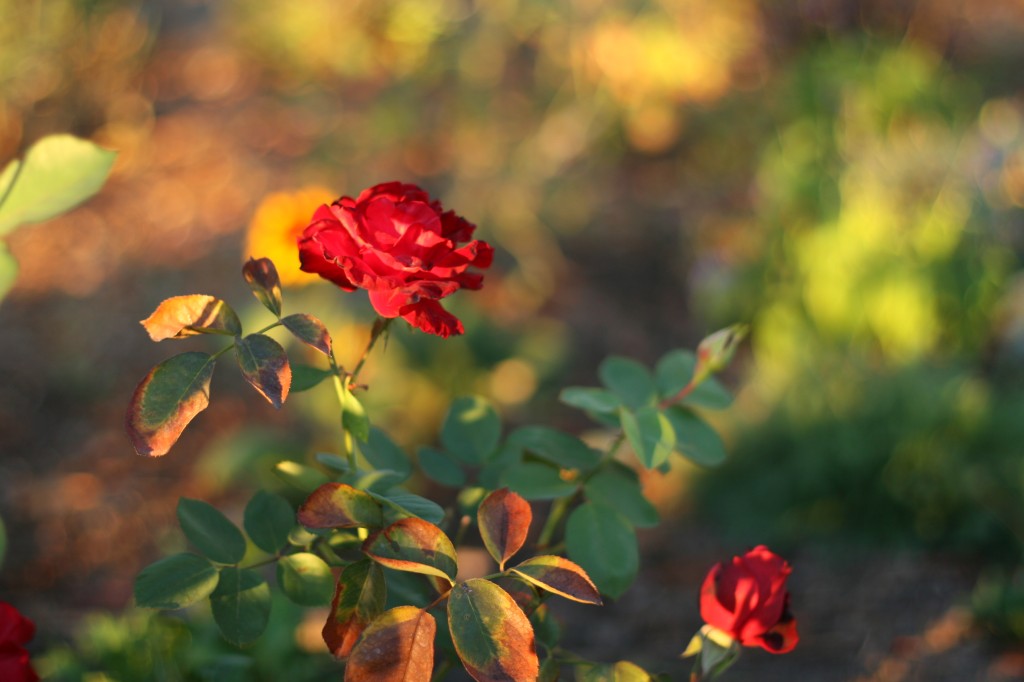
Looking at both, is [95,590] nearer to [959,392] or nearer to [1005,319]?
[959,392]

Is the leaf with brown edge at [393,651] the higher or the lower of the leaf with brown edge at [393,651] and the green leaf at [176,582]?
the higher

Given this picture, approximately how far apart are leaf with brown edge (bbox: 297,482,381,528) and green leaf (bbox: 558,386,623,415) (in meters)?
0.25

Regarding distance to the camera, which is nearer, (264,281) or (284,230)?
(264,281)

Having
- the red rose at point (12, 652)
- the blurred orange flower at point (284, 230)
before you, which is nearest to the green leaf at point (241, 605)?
the red rose at point (12, 652)

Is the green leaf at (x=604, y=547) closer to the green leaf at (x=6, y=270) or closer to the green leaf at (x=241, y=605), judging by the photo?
the green leaf at (x=241, y=605)

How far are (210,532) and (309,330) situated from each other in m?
0.23

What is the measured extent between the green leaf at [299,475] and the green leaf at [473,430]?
0.57 feet

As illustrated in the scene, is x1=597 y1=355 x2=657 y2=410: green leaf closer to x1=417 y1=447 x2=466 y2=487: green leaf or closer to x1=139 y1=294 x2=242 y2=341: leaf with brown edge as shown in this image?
x1=417 y1=447 x2=466 y2=487: green leaf

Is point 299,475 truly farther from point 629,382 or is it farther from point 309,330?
point 629,382

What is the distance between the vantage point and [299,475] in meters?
0.82

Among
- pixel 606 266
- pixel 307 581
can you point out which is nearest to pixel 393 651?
pixel 307 581

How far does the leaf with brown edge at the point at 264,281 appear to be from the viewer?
774 millimetres

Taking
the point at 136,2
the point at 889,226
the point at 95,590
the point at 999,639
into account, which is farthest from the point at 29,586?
the point at 136,2

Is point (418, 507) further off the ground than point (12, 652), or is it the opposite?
point (418, 507)
